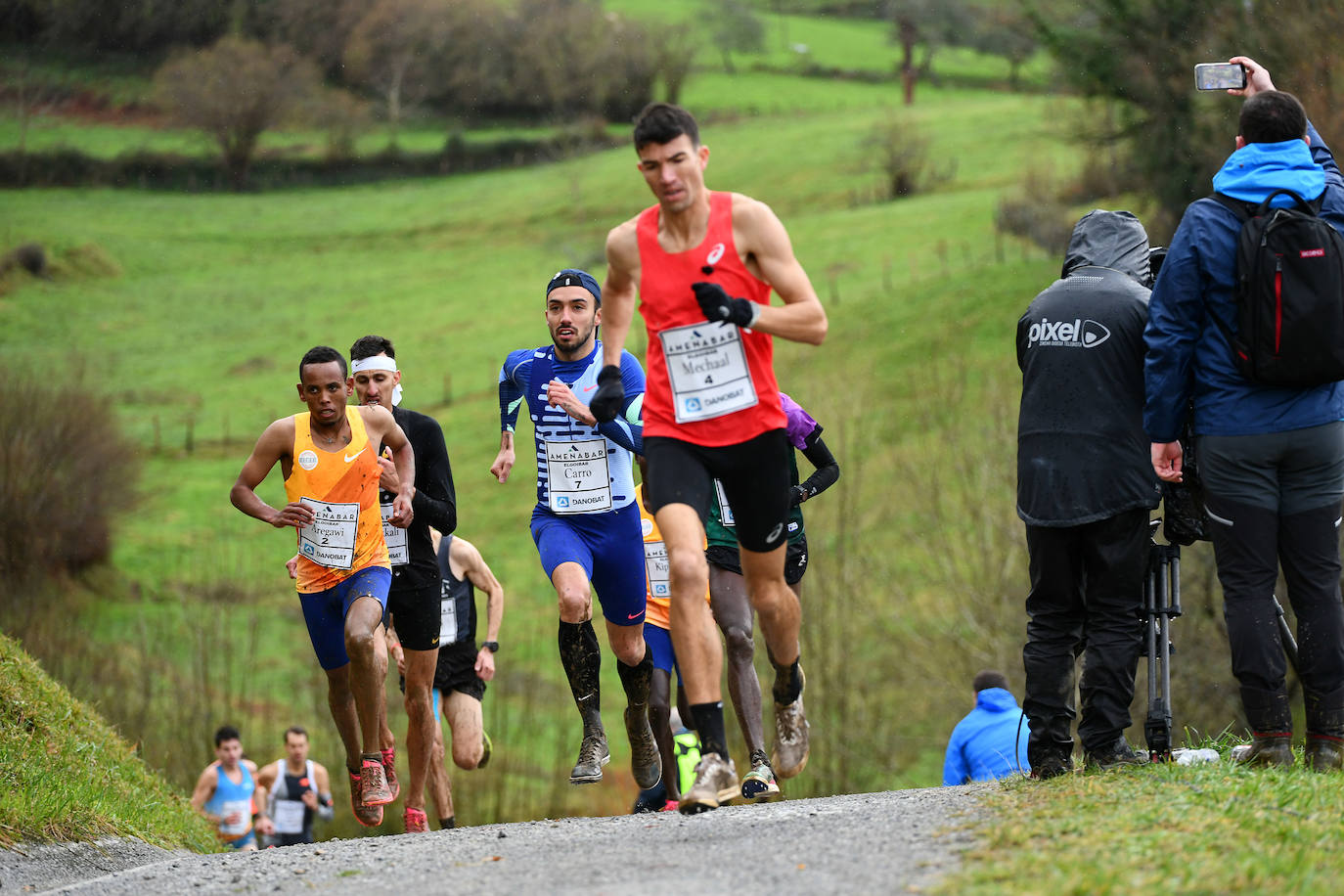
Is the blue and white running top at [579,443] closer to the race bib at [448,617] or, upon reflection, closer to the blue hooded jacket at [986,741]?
the race bib at [448,617]

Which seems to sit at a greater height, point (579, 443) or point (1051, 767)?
point (579, 443)

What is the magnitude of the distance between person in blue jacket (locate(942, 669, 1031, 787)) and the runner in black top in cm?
352

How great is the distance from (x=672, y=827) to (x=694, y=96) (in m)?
72.9

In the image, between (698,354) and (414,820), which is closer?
(698,354)

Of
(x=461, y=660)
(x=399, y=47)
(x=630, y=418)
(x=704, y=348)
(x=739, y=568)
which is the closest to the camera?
(x=704, y=348)

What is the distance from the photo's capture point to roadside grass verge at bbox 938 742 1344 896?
5016 millimetres

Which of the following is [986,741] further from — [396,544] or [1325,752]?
[396,544]

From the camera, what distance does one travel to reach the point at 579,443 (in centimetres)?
877

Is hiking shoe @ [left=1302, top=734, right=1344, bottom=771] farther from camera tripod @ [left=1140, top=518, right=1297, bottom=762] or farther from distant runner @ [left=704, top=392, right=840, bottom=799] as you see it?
distant runner @ [left=704, top=392, right=840, bottom=799]

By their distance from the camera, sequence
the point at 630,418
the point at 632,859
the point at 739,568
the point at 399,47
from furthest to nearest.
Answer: the point at 399,47
the point at 739,568
the point at 630,418
the point at 632,859

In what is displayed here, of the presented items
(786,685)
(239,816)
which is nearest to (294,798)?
(239,816)

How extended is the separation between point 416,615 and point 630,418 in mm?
2052

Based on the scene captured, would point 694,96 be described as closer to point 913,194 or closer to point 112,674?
point 913,194

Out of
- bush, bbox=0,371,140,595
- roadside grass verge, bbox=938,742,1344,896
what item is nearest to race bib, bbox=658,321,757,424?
roadside grass verge, bbox=938,742,1344,896
